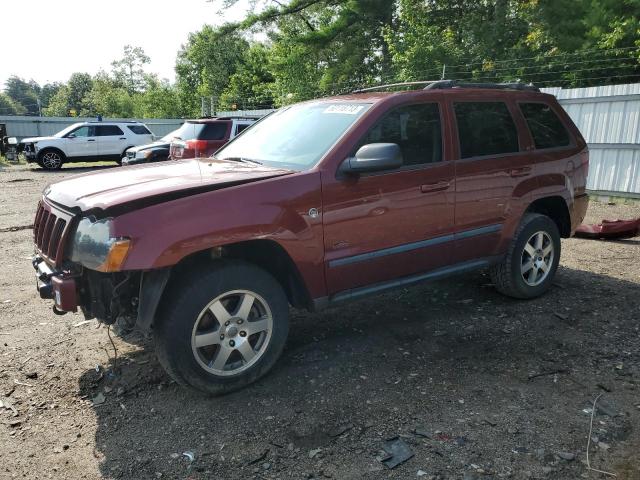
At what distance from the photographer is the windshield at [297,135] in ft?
12.4

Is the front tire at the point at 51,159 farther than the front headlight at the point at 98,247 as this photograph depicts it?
Yes

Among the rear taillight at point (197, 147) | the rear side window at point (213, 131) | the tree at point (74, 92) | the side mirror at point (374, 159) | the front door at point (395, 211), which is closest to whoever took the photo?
the side mirror at point (374, 159)

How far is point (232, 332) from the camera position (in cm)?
328

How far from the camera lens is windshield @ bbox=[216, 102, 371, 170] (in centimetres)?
377

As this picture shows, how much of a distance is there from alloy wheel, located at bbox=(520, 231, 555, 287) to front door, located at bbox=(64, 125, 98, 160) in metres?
19.2

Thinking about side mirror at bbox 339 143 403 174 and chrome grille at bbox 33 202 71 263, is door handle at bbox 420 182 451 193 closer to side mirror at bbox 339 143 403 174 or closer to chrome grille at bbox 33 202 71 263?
side mirror at bbox 339 143 403 174

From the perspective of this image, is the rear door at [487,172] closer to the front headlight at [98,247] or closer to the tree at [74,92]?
the front headlight at [98,247]

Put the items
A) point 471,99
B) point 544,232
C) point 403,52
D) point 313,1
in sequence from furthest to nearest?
point 313,1 → point 403,52 → point 544,232 → point 471,99

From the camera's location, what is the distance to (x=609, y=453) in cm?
275

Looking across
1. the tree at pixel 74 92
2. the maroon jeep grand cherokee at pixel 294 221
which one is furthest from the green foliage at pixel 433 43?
the tree at pixel 74 92

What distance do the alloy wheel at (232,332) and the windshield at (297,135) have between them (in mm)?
1014

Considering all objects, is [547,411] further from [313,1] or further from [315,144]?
[313,1]

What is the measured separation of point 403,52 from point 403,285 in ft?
56.8

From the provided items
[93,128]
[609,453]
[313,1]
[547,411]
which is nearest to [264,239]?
[547,411]
